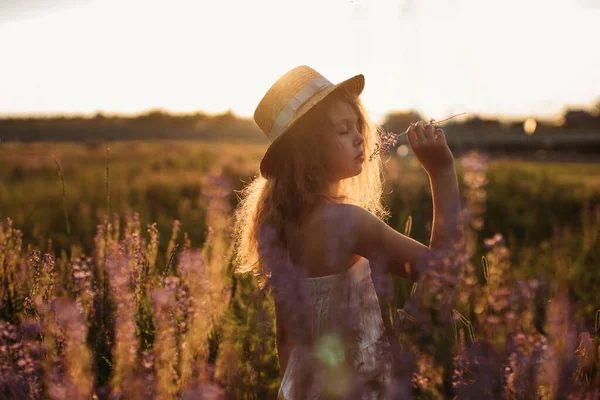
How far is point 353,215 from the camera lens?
2025 mm

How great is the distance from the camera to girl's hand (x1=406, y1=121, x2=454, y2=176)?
2.05 meters

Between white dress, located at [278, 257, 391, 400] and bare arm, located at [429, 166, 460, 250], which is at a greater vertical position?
bare arm, located at [429, 166, 460, 250]

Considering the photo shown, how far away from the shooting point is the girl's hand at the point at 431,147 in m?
2.05

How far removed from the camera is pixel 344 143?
89.0 inches

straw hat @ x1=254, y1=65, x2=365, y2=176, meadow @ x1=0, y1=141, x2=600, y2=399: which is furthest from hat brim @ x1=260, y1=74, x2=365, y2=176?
meadow @ x1=0, y1=141, x2=600, y2=399

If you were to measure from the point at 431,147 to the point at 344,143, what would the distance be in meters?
0.36

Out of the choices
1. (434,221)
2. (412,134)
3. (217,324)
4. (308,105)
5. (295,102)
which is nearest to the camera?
(434,221)

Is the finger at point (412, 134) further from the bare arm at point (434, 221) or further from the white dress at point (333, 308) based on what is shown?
the white dress at point (333, 308)

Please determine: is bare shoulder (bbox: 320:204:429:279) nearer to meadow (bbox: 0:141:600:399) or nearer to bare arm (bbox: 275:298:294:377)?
meadow (bbox: 0:141:600:399)

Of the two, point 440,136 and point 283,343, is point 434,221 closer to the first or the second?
point 440,136

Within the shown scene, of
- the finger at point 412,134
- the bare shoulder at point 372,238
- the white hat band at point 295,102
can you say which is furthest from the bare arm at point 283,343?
the finger at point 412,134

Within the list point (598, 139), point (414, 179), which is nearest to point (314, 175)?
point (414, 179)

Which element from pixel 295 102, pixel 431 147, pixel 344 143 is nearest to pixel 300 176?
pixel 344 143

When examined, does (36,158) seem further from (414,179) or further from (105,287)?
(105,287)
